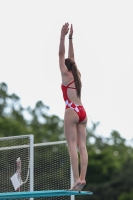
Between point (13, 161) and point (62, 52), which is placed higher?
point (62, 52)

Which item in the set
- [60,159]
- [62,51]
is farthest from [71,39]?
[60,159]

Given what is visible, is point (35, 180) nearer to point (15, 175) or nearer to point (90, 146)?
point (15, 175)

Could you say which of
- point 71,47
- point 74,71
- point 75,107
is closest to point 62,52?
point 74,71

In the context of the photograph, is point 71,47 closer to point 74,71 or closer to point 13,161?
point 74,71

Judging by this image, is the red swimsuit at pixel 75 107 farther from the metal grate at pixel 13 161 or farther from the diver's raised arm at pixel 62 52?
the metal grate at pixel 13 161

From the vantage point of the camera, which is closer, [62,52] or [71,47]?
[62,52]

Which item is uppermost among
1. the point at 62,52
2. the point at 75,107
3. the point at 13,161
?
the point at 62,52

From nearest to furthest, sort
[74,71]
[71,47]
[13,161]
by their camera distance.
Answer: [74,71] < [71,47] < [13,161]

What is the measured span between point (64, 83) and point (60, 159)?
3.74 metres

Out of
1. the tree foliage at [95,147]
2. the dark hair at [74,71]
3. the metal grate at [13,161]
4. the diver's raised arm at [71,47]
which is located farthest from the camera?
the tree foliage at [95,147]

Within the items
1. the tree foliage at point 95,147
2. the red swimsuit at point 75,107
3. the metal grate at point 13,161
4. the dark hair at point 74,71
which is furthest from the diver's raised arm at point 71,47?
the tree foliage at point 95,147

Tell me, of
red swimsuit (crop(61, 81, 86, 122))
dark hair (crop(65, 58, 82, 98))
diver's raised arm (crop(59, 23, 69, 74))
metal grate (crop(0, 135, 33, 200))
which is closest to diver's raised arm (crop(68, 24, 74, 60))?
diver's raised arm (crop(59, 23, 69, 74))

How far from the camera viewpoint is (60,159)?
16078 millimetres

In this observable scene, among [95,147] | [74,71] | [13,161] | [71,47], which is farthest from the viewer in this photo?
[95,147]
